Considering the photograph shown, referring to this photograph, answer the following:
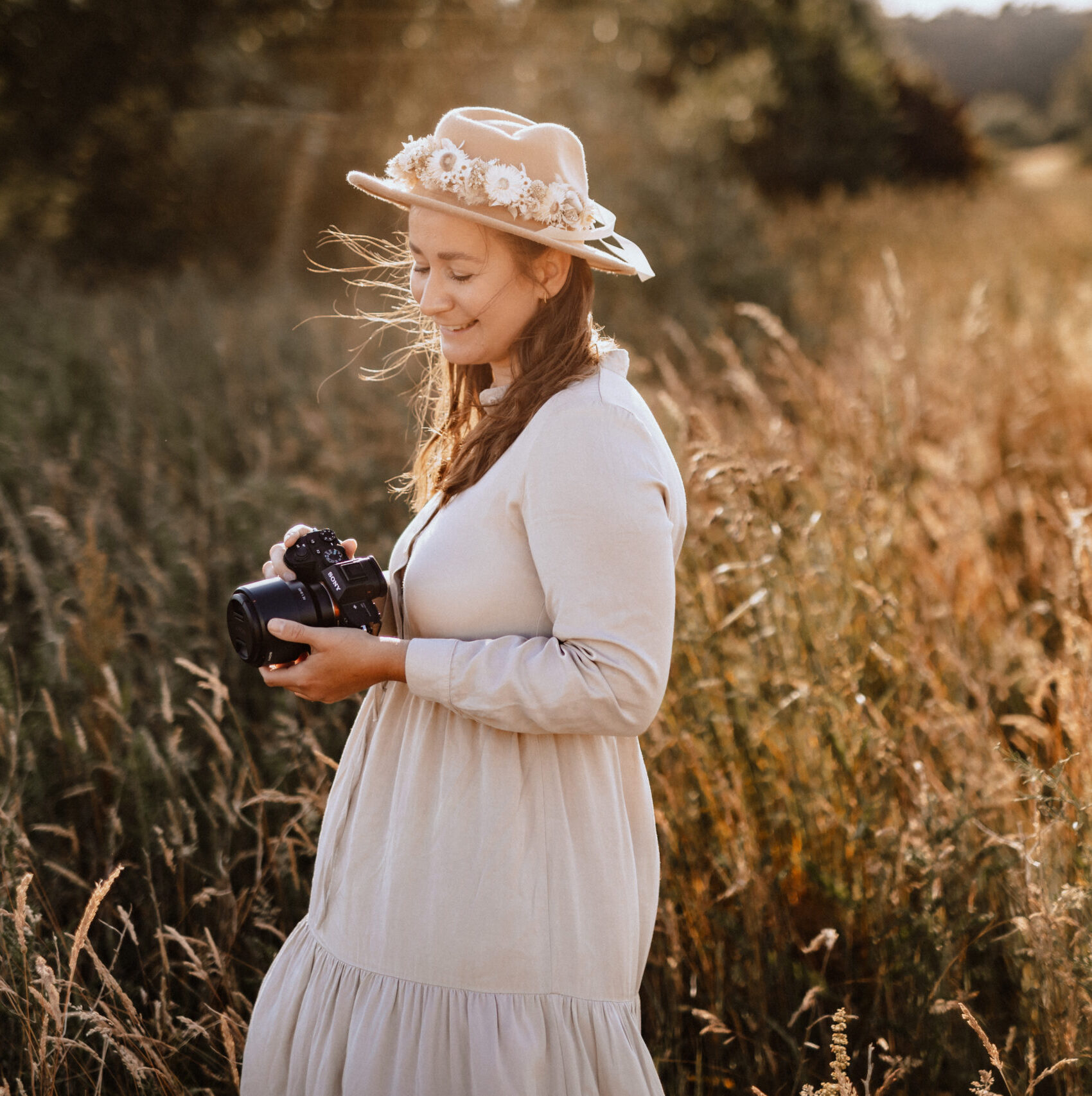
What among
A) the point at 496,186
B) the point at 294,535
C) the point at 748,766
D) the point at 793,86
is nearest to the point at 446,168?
the point at 496,186

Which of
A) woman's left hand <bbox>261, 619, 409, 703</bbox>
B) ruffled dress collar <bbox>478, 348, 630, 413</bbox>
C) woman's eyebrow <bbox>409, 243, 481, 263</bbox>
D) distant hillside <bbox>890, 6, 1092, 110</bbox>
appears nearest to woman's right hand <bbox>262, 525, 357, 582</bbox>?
woman's left hand <bbox>261, 619, 409, 703</bbox>

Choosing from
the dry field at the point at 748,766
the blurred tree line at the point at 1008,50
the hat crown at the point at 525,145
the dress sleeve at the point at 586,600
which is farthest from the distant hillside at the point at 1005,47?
the dress sleeve at the point at 586,600

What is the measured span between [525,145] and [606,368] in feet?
1.19

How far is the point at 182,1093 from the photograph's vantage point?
67.4 inches

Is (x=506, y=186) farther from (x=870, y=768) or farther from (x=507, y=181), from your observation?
(x=870, y=768)

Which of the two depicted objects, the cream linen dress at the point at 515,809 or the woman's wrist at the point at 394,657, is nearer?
the cream linen dress at the point at 515,809

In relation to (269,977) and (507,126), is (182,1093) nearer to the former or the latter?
(269,977)

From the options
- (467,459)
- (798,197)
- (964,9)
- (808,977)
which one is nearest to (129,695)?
(467,459)

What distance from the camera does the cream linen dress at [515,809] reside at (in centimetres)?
130

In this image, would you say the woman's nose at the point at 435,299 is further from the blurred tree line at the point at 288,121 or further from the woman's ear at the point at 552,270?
the blurred tree line at the point at 288,121

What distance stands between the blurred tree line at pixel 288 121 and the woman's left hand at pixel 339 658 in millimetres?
6672

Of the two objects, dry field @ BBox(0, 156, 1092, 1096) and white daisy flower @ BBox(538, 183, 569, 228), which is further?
dry field @ BBox(0, 156, 1092, 1096)

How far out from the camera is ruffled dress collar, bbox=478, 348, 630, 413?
1487mm

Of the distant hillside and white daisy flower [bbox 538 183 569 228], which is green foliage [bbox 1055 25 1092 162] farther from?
white daisy flower [bbox 538 183 569 228]
